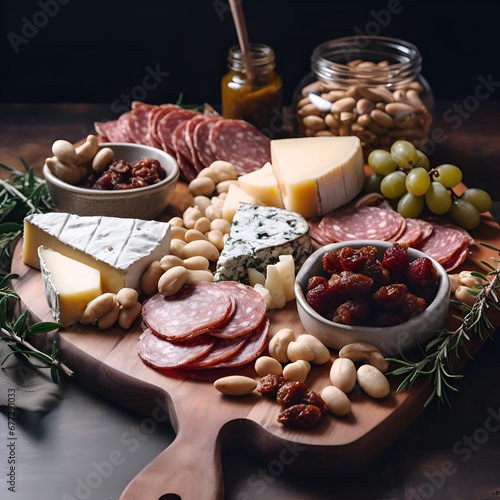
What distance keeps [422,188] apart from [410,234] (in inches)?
5.8

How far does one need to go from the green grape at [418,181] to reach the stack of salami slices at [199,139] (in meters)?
0.56

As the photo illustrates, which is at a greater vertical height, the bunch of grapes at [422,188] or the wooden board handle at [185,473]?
the wooden board handle at [185,473]

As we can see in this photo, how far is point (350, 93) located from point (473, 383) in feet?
3.56

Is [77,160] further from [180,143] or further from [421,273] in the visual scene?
[421,273]

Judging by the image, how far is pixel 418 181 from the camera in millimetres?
1805

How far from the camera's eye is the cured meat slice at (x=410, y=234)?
5.74 feet

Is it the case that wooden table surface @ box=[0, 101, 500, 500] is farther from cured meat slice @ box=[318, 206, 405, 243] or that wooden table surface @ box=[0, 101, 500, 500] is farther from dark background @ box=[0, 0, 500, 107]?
dark background @ box=[0, 0, 500, 107]

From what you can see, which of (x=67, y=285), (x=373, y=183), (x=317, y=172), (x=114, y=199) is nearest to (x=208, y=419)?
(x=67, y=285)

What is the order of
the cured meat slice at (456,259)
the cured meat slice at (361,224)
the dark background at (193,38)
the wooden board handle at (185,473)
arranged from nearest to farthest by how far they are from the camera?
the wooden board handle at (185,473) < the cured meat slice at (456,259) < the cured meat slice at (361,224) < the dark background at (193,38)

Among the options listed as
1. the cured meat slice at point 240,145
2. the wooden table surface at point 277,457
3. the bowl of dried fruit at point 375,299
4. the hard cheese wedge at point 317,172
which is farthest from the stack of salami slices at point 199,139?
the wooden table surface at point 277,457

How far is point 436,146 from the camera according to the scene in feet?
8.07

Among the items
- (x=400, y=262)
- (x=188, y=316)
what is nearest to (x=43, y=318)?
(x=188, y=316)

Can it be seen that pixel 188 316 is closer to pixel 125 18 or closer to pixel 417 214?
pixel 417 214

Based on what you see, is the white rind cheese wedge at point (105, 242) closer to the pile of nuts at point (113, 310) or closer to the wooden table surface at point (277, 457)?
the pile of nuts at point (113, 310)
